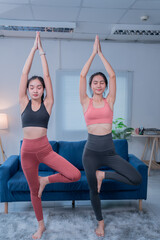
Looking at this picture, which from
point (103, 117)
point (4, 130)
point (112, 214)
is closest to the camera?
point (103, 117)

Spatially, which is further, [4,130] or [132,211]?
[4,130]

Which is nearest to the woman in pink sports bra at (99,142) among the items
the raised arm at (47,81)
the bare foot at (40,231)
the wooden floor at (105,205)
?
the raised arm at (47,81)

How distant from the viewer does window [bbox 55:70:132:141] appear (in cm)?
493

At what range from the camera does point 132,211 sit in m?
2.69

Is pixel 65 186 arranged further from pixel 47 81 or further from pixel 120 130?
pixel 120 130

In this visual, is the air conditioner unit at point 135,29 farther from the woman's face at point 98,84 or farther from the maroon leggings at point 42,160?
the maroon leggings at point 42,160

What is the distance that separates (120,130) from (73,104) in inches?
51.2

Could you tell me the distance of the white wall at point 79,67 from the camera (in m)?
4.84

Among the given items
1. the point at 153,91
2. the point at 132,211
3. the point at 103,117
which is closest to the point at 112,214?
the point at 132,211

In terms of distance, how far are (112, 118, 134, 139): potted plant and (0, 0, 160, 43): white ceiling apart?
6.55ft

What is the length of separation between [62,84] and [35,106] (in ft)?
9.71

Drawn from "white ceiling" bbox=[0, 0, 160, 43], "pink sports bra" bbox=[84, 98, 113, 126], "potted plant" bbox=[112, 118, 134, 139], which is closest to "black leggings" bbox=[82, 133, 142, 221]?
"pink sports bra" bbox=[84, 98, 113, 126]

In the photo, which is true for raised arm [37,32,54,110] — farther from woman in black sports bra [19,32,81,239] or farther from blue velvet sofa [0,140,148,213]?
blue velvet sofa [0,140,148,213]

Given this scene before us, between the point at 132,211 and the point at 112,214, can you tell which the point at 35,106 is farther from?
the point at 132,211
